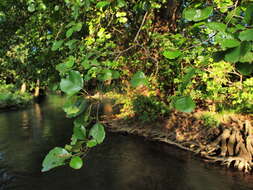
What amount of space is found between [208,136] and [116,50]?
5229mm

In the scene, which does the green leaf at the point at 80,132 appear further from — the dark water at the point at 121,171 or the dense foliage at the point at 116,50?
the dark water at the point at 121,171

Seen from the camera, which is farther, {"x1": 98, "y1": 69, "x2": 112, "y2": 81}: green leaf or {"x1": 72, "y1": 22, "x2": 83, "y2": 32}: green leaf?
{"x1": 72, "y1": 22, "x2": 83, "y2": 32}: green leaf

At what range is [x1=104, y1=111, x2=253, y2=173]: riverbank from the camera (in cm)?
682

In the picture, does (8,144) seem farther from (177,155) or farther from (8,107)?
(8,107)

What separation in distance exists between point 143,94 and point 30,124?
7.60 meters

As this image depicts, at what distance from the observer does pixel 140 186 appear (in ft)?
19.8

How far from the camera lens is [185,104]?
809 millimetres

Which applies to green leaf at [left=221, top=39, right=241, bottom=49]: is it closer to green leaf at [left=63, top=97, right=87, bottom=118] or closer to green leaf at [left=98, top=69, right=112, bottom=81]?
green leaf at [left=98, top=69, right=112, bottom=81]

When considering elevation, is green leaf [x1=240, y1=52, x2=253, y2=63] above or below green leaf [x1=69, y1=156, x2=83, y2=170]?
above

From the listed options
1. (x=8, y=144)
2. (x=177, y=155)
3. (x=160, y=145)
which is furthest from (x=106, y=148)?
(x=8, y=144)

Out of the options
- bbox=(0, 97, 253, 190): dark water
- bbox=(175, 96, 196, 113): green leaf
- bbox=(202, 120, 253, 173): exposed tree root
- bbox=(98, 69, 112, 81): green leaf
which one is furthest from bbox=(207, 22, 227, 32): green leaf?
bbox=(202, 120, 253, 173): exposed tree root

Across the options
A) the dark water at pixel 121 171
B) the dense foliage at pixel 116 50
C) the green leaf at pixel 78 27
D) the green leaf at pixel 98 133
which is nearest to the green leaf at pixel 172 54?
the dense foliage at pixel 116 50

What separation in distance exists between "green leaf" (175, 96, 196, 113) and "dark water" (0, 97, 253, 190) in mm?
5707

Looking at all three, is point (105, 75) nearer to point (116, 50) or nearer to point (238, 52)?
point (238, 52)
